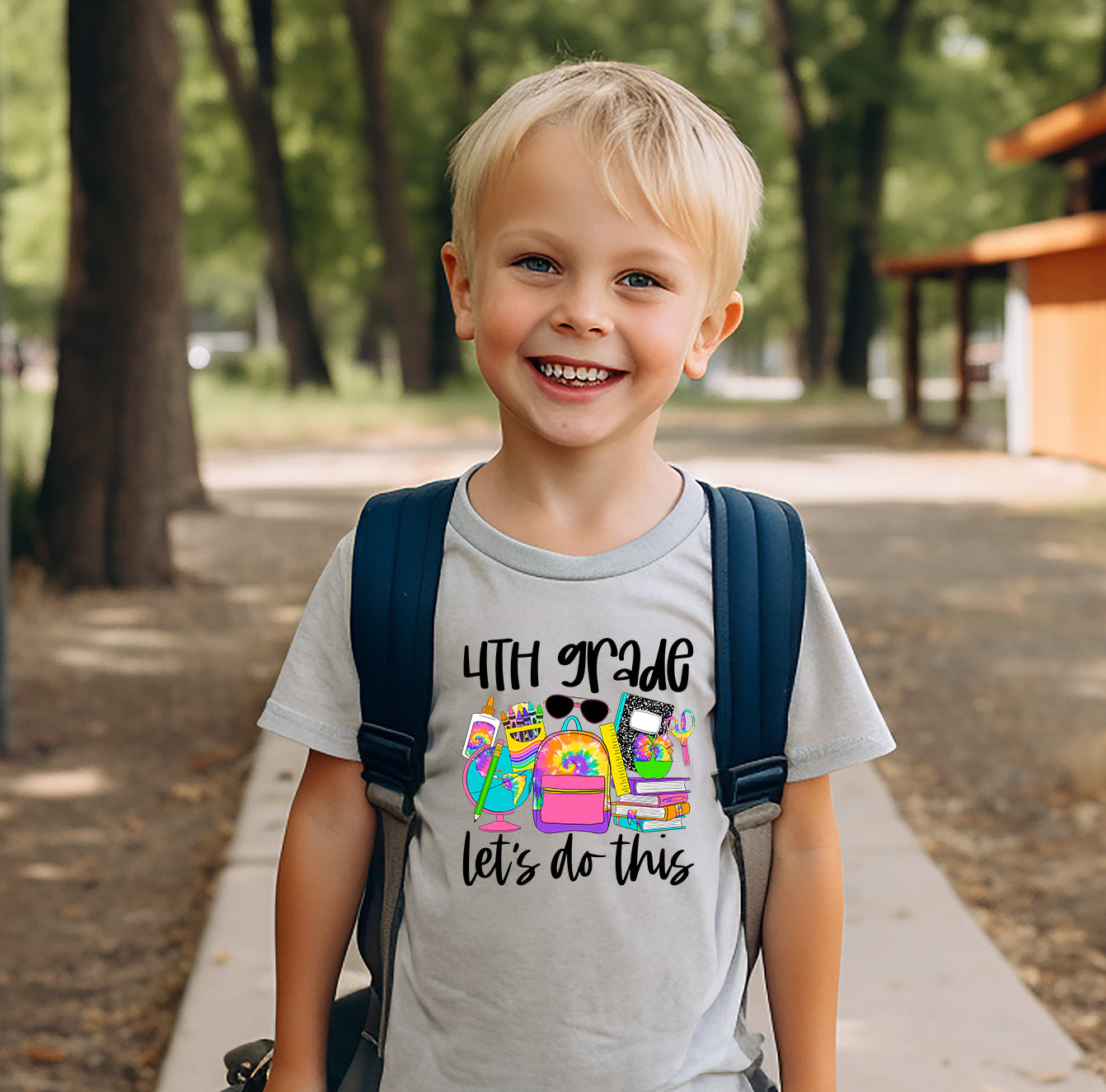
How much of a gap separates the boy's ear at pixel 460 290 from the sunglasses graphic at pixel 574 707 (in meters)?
0.45

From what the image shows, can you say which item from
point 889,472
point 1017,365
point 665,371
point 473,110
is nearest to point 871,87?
point 473,110

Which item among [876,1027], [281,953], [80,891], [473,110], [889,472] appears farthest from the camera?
[473,110]

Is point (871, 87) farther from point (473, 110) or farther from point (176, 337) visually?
point (176, 337)

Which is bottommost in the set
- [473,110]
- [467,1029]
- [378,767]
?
[467,1029]

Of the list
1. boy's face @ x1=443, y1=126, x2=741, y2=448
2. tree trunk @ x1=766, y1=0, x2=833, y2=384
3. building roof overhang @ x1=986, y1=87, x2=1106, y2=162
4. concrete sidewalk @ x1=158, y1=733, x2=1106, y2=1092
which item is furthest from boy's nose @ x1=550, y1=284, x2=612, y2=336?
tree trunk @ x1=766, y1=0, x2=833, y2=384

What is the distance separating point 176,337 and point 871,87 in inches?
974

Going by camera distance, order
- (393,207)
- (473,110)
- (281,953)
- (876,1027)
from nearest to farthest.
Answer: (281,953) → (876,1027) → (393,207) → (473,110)

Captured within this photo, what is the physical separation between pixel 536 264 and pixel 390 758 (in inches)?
23.0

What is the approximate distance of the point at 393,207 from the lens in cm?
2983

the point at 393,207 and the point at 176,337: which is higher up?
the point at 393,207

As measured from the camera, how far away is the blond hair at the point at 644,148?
1.62m

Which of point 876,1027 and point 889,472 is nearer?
point 876,1027

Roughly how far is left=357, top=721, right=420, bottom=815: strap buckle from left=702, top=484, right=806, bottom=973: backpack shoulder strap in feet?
1.15

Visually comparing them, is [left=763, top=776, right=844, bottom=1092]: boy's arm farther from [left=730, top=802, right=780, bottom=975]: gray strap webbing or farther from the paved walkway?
the paved walkway
